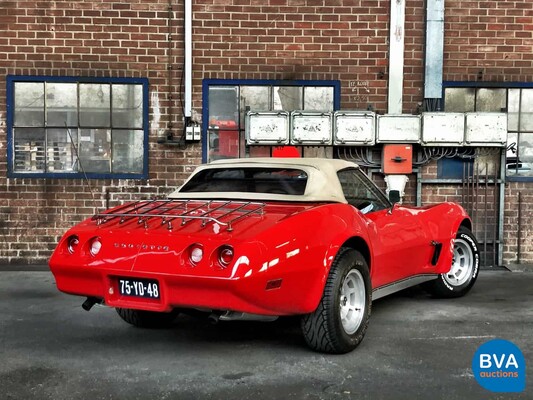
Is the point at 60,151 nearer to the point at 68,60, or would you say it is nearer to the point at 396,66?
the point at 68,60

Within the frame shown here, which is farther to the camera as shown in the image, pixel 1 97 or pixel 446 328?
pixel 1 97

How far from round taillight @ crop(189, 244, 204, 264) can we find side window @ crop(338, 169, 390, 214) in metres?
1.56

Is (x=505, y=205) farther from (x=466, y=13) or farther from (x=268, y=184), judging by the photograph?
(x=268, y=184)

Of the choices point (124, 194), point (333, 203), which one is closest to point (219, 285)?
point (333, 203)

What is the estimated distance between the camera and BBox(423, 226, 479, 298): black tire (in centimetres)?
654

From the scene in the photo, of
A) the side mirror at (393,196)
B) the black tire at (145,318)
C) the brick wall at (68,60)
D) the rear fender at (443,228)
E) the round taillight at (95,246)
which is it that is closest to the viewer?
the round taillight at (95,246)

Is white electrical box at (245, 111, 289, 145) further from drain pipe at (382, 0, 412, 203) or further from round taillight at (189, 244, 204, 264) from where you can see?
round taillight at (189, 244, 204, 264)

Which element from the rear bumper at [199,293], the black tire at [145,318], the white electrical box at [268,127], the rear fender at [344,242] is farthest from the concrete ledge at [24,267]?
the rear fender at [344,242]

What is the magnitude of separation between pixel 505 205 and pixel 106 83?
5799 millimetres

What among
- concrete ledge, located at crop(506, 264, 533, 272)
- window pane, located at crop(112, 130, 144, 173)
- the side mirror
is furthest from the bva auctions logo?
window pane, located at crop(112, 130, 144, 173)

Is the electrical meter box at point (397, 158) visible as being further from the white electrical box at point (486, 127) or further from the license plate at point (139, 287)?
the license plate at point (139, 287)

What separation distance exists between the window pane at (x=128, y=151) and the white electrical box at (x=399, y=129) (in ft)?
10.8

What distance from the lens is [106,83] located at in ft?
28.9

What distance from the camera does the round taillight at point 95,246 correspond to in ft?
14.6
